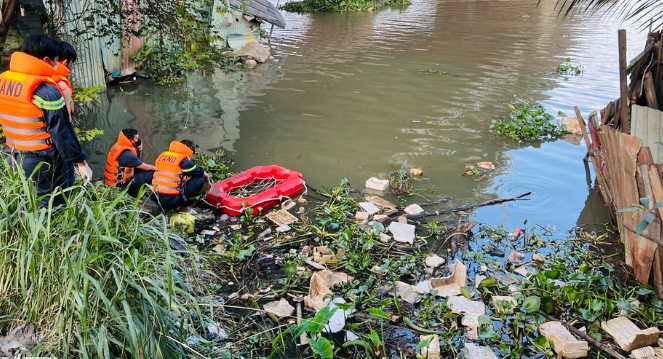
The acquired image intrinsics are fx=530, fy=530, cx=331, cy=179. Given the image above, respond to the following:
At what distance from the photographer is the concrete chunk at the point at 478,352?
3713 millimetres

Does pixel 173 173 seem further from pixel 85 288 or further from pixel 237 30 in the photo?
pixel 237 30

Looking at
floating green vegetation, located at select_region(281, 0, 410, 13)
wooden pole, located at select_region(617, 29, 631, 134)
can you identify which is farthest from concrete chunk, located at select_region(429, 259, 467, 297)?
floating green vegetation, located at select_region(281, 0, 410, 13)

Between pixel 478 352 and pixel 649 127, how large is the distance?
301 cm

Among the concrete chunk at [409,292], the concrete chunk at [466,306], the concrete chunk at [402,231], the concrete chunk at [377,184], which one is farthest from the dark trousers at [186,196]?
the concrete chunk at [466,306]

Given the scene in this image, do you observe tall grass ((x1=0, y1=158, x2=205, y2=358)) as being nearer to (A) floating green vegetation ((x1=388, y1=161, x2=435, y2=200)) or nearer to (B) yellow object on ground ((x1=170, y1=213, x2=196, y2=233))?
(B) yellow object on ground ((x1=170, y1=213, x2=196, y2=233))

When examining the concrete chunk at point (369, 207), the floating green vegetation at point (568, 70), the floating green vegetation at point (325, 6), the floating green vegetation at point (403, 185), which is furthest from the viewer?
the floating green vegetation at point (325, 6)

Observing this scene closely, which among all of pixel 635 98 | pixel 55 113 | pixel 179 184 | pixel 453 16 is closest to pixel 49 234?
pixel 55 113

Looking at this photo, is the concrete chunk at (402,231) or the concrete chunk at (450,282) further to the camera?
the concrete chunk at (402,231)

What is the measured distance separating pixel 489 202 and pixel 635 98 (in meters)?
1.93

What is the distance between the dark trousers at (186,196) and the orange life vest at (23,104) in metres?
1.56

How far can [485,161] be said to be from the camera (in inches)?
304

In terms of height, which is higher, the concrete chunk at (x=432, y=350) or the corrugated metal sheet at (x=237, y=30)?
the corrugated metal sheet at (x=237, y=30)

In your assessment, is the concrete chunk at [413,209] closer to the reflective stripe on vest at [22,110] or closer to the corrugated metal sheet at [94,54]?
the reflective stripe on vest at [22,110]

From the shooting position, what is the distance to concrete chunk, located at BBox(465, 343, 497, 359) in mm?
3713
